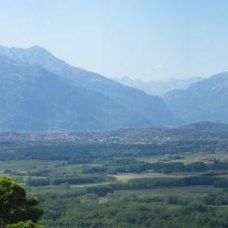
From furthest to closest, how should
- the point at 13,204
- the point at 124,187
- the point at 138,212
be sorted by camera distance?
the point at 124,187, the point at 138,212, the point at 13,204

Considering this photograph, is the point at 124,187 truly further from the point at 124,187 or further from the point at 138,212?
the point at 138,212

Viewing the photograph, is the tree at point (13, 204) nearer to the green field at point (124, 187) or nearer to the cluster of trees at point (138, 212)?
the green field at point (124, 187)

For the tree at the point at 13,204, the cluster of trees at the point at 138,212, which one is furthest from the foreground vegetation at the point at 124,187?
the tree at the point at 13,204

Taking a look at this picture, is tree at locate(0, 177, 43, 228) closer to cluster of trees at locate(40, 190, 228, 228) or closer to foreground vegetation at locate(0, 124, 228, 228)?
foreground vegetation at locate(0, 124, 228, 228)

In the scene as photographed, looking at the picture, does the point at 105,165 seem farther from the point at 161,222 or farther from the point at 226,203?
the point at 161,222

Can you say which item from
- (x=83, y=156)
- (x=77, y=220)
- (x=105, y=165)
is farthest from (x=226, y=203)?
(x=83, y=156)

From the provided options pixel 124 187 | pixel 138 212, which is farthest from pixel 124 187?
pixel 138 212

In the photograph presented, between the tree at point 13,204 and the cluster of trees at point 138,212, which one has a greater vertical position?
the tree at point 13,204

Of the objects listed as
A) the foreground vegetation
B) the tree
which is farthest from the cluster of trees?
the tree
